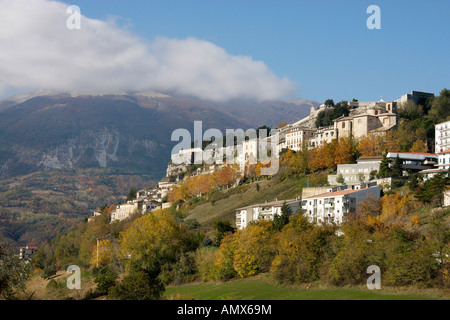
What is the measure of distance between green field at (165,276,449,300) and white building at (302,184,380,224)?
11830mm

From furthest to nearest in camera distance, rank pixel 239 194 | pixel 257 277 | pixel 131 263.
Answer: pixel 239 194, pixel 131 263, pixel 257 277

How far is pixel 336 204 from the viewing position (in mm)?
59094

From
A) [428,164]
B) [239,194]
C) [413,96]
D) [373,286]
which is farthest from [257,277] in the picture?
[413,96]

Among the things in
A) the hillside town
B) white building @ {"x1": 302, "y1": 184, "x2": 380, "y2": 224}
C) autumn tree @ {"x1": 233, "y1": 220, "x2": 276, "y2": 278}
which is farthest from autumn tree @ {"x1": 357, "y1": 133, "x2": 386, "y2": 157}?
autumn tree @ {"x1": 233, "y1": 220, "x2": 276, "y2": 278}

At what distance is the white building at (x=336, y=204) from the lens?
5803 centimetres

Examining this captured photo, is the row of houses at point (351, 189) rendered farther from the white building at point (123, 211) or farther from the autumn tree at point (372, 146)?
the white building at point (123, 211)

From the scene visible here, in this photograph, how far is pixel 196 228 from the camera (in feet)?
249

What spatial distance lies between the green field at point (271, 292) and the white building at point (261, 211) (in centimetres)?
1440

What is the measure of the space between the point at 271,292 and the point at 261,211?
78.9 feet

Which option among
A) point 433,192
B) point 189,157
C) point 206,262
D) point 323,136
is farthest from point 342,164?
point 189,157

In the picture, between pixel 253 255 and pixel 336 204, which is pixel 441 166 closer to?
pixel 336 204

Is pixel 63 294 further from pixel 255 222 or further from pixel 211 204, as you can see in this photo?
pixel 211 204

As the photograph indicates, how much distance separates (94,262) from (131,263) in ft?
62.1

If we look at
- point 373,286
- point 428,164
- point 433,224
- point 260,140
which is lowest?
point 373,286
